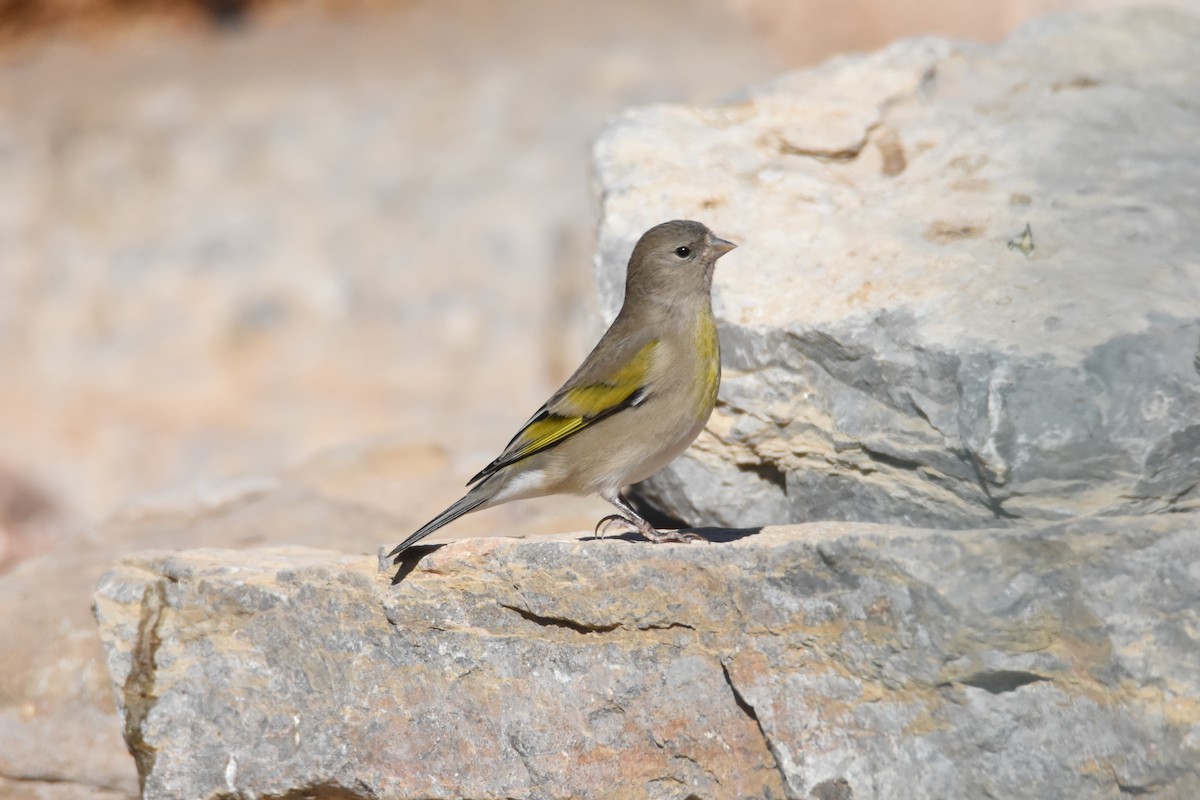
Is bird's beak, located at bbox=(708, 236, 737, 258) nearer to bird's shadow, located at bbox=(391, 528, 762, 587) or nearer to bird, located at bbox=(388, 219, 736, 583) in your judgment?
bird, located at bbox=(388, 219, 736, 583)

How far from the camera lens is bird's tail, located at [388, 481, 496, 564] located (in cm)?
464

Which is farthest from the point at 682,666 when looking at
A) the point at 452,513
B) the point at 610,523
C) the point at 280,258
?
the point at 280,258

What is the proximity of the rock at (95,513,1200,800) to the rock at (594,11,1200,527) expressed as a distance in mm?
402

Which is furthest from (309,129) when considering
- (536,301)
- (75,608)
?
(75,608)

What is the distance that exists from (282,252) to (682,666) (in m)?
6.93

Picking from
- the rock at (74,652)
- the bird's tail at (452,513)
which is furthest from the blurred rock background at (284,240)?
the bird's tail at (452,513)

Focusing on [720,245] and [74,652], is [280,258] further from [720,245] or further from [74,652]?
[720,245]

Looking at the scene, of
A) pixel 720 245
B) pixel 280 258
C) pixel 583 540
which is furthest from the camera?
pixel 280 258

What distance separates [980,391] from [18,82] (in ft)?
31.0

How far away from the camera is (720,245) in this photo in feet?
17.1

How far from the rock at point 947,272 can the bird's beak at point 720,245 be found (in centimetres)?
20

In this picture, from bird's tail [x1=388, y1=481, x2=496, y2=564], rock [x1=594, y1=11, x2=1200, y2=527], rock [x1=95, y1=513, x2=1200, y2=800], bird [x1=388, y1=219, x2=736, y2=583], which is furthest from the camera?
bird [x1=388, y1=219, x2=736, y2=583]

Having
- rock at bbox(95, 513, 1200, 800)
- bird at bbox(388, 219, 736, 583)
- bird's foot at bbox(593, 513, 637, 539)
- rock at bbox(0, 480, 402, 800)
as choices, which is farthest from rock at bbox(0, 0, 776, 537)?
rock at bbox(95, 513, 1200, 800)

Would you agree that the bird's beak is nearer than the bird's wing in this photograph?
No
